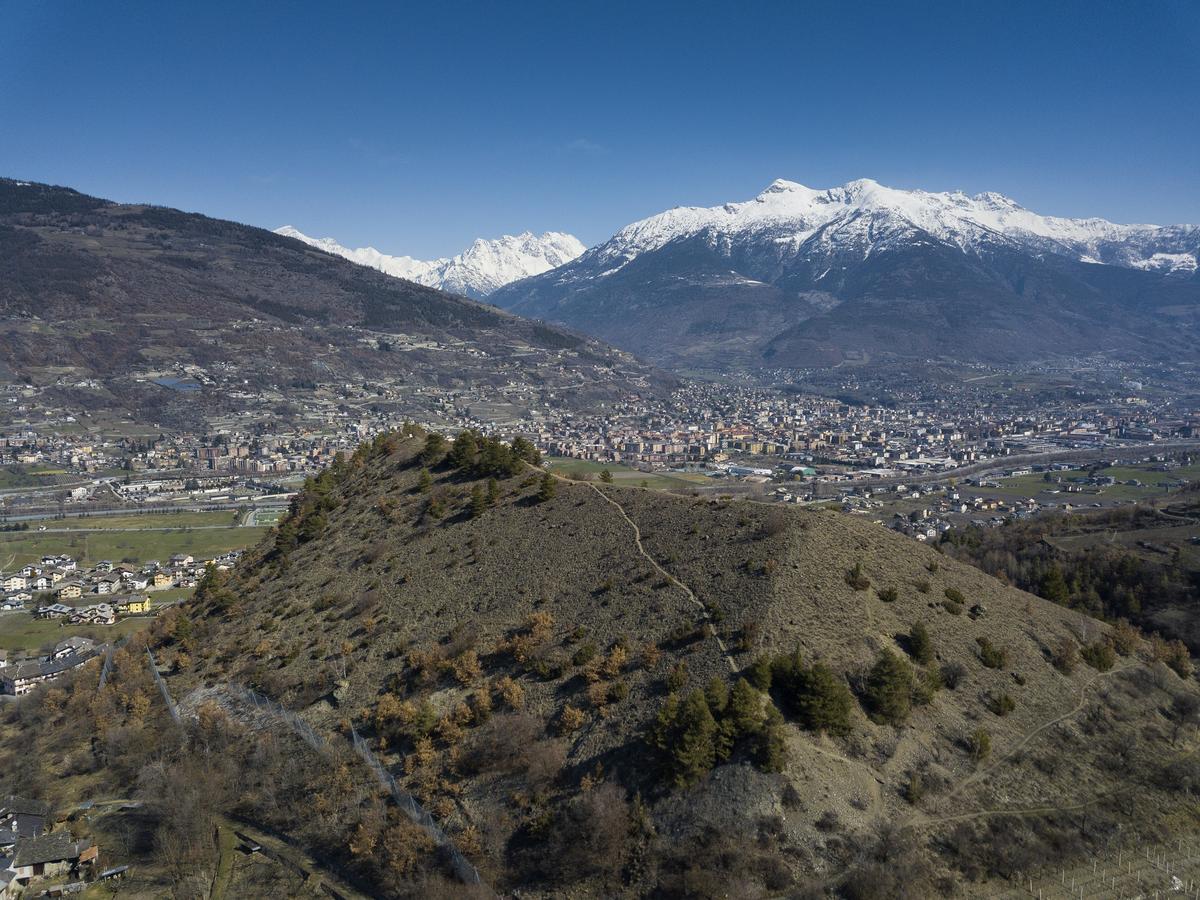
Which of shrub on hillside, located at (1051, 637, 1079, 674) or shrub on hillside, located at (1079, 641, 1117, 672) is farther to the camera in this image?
shrub on hillside, located at (1079, 641, 1117, 672)

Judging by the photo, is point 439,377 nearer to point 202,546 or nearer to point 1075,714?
point 202,546

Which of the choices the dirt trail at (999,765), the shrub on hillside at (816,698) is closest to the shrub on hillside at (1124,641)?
the dirt trail at (999,765)

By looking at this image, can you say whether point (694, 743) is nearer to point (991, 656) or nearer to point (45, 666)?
point (991, 656)

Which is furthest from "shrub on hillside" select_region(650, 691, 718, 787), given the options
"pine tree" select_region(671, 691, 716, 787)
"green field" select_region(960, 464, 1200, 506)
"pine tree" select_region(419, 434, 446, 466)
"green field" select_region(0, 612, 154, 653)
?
"green field" select_region(960, 464, 1200, 506)

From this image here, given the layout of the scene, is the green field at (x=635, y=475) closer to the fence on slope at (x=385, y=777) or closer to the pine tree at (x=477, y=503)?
the pine tree at (x=477, y=503)

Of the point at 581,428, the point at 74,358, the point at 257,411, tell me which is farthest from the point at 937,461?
the point at 74,358

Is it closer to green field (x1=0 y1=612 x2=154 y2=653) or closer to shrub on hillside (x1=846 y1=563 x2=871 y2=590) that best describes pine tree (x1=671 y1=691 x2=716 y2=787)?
shrub on hillside (x1=846 y1=563 x2=871 y2=590)

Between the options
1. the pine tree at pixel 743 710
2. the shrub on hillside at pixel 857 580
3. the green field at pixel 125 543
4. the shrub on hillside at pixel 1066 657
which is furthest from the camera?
the green field at pixel 125 543
